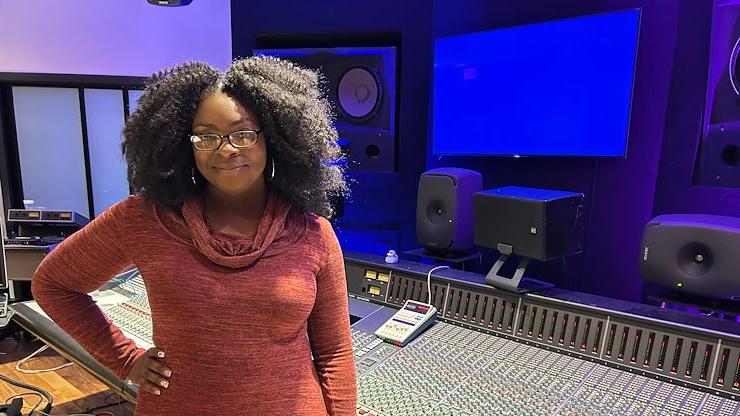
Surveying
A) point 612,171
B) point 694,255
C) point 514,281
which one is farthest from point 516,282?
point 612,171

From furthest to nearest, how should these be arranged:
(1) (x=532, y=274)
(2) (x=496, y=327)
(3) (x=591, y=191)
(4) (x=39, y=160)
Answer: (4) (x=39, y=160) → (1) (x=532, y=274) → (3) (x=591, y=191) → (2) (x=496, y=327)

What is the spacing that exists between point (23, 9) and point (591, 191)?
11.6ft

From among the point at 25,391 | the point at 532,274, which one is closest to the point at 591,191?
the point at 532,274

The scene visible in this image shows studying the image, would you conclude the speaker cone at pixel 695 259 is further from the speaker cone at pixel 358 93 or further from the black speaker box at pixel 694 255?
the speaker cone at pixel 358 93

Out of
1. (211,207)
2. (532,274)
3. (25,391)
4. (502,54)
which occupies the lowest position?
(25,391)

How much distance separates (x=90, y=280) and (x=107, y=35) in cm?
298

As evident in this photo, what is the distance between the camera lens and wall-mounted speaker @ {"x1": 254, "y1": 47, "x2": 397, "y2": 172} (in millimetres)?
2799

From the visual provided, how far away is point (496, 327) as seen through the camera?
150 centimetres

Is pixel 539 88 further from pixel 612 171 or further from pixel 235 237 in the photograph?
pixel 235 237

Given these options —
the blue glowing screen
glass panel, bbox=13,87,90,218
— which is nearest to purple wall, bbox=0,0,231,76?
glass panel, bbox=13,87,90,218

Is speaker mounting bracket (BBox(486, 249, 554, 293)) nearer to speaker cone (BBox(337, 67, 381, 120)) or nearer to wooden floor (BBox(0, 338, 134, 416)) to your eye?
speaker cone (BBox(337, 67, 381, 120))

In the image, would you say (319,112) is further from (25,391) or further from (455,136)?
(25,391)

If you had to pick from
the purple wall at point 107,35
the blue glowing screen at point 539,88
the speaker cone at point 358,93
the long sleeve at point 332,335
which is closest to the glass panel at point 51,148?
the purple wall at point 107,35

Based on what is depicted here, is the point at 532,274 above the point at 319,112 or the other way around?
the other way around
